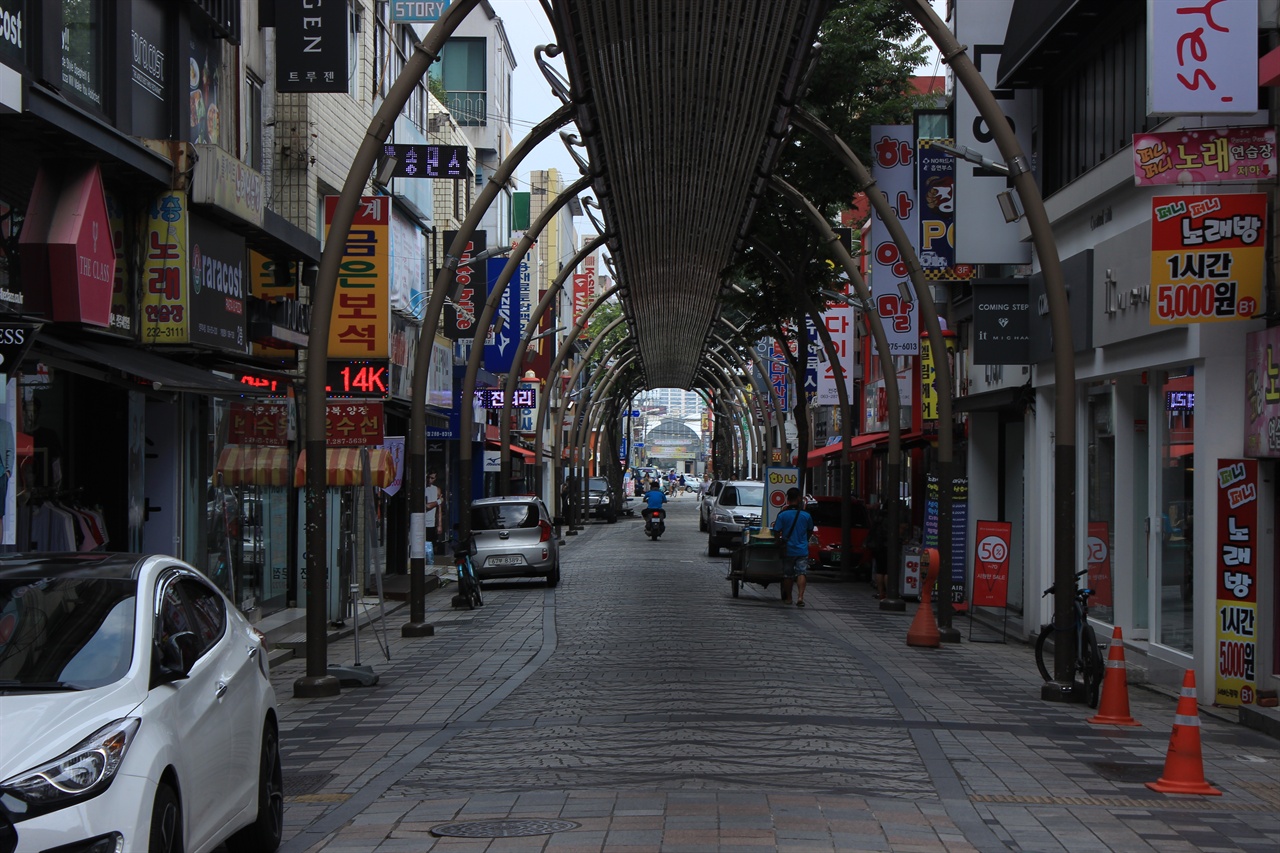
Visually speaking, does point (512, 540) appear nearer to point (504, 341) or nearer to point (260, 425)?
point (260, 425)

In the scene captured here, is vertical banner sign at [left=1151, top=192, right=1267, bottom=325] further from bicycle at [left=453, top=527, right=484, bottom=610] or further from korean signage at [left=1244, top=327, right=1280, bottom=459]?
bicycle at [left=453, top=527, right=484, bottom=610]

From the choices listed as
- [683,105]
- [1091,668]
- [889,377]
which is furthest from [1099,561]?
[889,377]

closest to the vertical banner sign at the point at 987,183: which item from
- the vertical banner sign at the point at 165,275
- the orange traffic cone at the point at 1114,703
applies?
the orange traffic cone at the point at 1114,703

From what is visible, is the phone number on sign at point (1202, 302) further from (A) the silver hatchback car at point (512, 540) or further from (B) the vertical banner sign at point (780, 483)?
(B) the vertical banner sign at point (780, 483)

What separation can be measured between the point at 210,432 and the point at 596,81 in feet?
22.1

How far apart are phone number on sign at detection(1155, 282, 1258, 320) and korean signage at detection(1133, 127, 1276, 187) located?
94cm

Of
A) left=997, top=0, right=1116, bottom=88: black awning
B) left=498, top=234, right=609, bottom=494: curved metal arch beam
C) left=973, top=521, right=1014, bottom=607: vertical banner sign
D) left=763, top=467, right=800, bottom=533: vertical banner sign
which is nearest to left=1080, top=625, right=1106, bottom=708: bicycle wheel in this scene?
left=973, top=521, right=1014, bottom=607: vertical banner sign

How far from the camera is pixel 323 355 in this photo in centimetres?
1510

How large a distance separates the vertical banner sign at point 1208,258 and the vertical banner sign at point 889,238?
1001 centimetres

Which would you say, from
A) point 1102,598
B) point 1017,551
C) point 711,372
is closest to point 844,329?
point 1017,551

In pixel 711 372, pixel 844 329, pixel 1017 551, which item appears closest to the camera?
pixel 1017 551

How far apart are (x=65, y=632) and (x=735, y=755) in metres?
5.32

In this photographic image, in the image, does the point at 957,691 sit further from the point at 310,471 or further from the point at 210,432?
the point at 210,432

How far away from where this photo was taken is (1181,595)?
1562 cm
